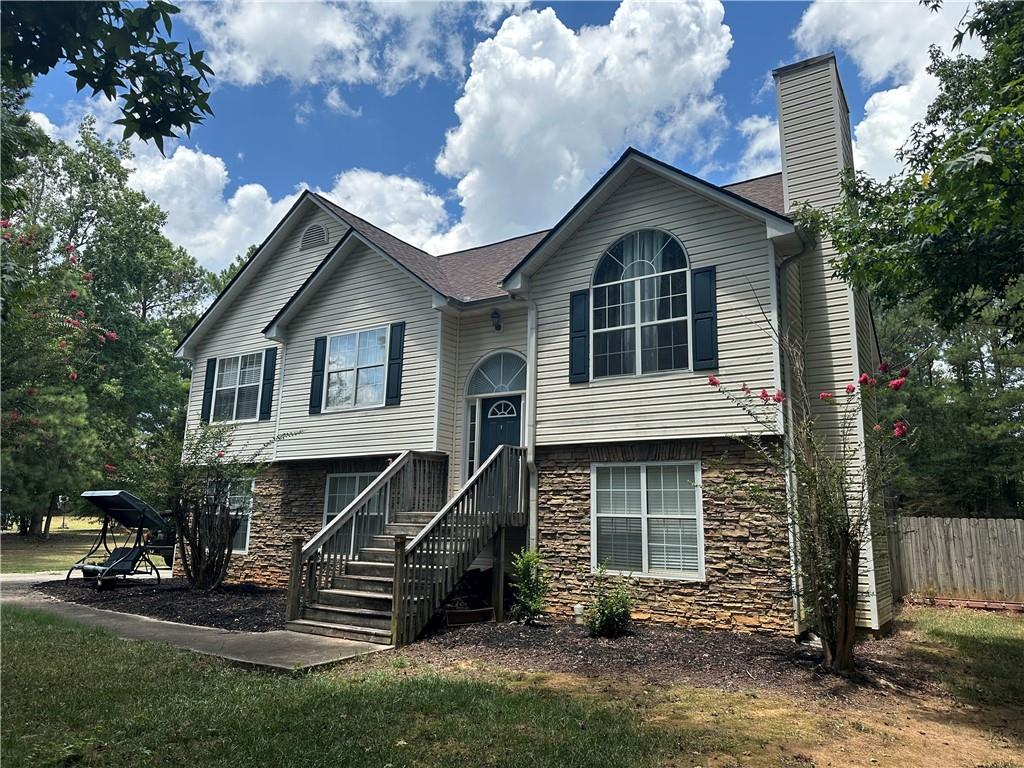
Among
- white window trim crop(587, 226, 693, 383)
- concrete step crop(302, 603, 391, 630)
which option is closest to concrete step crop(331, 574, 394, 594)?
concrete step crop(302, 603, 391, 630)

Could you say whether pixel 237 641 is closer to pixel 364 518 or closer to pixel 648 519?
pixel 364 518

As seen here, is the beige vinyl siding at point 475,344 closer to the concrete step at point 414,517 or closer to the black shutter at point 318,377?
the concrete step at point 414,517

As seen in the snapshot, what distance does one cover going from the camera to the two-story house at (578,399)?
908 centimetres

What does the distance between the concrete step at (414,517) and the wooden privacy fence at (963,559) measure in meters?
8.78

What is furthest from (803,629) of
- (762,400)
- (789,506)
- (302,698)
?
(302,698)

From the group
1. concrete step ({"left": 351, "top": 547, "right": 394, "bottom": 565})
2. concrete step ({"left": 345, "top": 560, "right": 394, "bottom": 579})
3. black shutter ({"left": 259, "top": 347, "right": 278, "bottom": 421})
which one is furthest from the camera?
black shutter ({"left": 259, "top": 347, "right": 278, "bottom": 421})

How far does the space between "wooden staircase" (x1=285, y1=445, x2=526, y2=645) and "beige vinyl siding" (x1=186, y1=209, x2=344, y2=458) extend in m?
5.29

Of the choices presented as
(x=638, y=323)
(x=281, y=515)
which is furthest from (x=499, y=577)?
(x=281, y=515)

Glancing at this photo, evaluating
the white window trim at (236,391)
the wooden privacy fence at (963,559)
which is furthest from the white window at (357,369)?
the wooden privacy fence at (963,559)

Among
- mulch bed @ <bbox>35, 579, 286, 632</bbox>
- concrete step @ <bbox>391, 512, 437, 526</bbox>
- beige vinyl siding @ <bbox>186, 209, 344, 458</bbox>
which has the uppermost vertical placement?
beige vinyl siding @ <bbox>186, 209, 344, 458</bbox>

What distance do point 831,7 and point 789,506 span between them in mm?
6546

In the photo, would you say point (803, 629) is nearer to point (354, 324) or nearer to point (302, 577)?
point (302, 577)

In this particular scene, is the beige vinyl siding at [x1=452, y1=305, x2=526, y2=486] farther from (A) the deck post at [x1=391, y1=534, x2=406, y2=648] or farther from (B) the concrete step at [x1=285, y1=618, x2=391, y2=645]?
(B) the concrete step at [x1=285, y1=618, x2=391, y2=645]

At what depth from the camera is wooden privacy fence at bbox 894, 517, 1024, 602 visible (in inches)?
501
